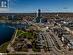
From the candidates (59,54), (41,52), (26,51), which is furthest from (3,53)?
(59,54)

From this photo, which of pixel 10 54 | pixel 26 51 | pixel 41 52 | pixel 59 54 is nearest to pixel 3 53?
pixel 10 54


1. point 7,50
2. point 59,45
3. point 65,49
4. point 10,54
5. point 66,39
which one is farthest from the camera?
point 66,39

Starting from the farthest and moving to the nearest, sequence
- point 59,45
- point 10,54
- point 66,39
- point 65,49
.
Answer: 1. point 66,39
2. point 59,45
3. point 65,49
4. point 10,54

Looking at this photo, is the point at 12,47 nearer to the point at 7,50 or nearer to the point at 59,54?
the point at 7,50

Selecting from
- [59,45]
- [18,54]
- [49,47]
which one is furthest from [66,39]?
[18,54]

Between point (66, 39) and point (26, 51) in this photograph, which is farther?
point (66, 39)

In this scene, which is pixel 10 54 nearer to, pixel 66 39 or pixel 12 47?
pixel 12 47

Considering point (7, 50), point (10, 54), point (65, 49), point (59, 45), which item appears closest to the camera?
→ point (10, 54)

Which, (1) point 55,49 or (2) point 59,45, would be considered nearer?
(1) point 55,49

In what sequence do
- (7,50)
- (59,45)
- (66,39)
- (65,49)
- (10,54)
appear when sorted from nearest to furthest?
(10,54) < (7,50) < (65,49) < (59,45) < (66,39)
